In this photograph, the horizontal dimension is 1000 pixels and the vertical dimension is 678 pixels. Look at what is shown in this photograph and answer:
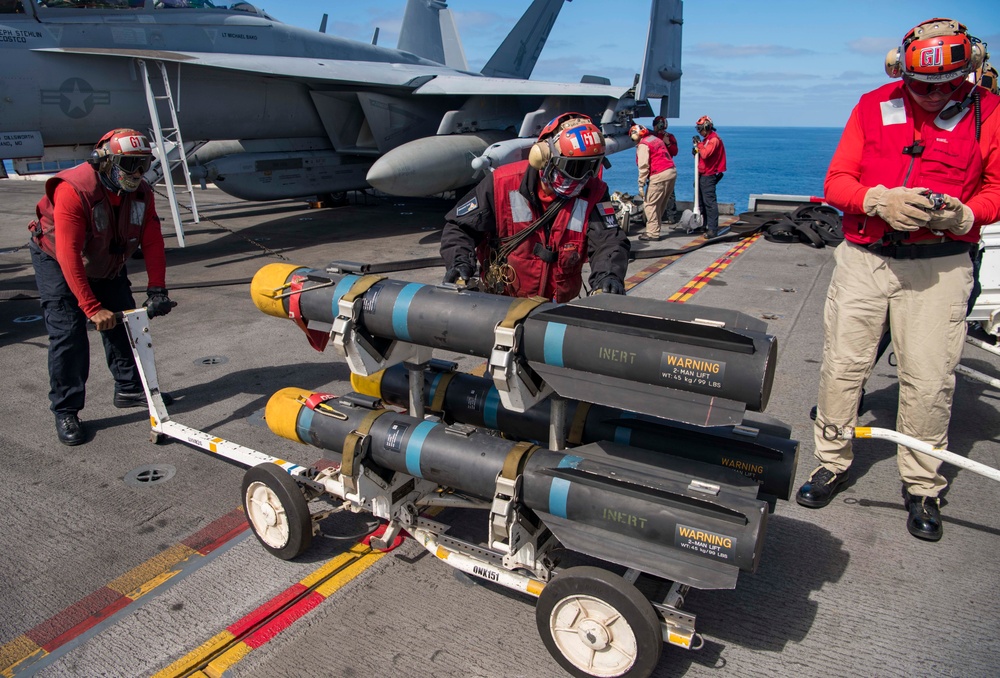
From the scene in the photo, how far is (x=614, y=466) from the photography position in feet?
8.96

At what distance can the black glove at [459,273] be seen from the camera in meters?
3.54

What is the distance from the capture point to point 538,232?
3.86 metres

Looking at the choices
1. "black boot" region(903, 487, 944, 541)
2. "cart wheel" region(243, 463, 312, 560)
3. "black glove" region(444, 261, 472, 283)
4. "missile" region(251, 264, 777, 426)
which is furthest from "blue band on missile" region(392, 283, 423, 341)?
"black boot" region(903, 487, 944, 541)

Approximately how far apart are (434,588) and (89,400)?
397 cm

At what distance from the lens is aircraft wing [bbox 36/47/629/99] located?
34.2ft

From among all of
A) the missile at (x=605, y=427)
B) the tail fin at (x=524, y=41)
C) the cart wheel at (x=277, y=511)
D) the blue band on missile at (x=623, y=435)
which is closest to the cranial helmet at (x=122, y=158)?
the missile at (x=605, y=427)

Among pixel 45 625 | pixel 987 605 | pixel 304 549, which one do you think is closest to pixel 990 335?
pixel 987 605

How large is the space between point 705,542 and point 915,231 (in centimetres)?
215

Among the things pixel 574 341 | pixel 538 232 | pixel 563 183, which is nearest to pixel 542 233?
pixel 538 232

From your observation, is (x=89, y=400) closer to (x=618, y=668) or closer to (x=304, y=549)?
(x=304, y=549)

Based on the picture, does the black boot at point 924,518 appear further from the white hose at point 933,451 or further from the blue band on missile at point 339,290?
the blue band on missile at point 339,290

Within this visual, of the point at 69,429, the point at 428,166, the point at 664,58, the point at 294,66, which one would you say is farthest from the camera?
the point at 664,58

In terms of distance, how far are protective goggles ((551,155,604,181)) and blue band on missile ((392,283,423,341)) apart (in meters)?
1.00

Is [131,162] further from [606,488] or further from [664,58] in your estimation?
[664,58]
